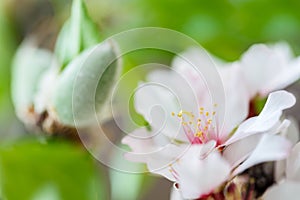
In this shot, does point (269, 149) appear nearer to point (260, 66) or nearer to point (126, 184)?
point (260, 66)

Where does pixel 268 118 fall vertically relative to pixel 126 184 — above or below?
above

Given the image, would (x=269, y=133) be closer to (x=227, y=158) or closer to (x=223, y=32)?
(x=227, y=158)

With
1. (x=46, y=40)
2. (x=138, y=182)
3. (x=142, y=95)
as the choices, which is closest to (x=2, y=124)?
(x=46, y=40)

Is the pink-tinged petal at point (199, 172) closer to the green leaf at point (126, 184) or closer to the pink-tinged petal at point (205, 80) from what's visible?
the pink-tinged petal at point (205, 80)

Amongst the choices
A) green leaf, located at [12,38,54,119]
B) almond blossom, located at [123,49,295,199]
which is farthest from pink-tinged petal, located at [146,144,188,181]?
green leaf, located at [12,38,54,119]

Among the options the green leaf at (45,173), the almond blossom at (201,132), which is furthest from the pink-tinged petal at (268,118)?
the green leaf at (45,173)

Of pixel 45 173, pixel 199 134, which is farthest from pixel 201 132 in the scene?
pixel 45 173
